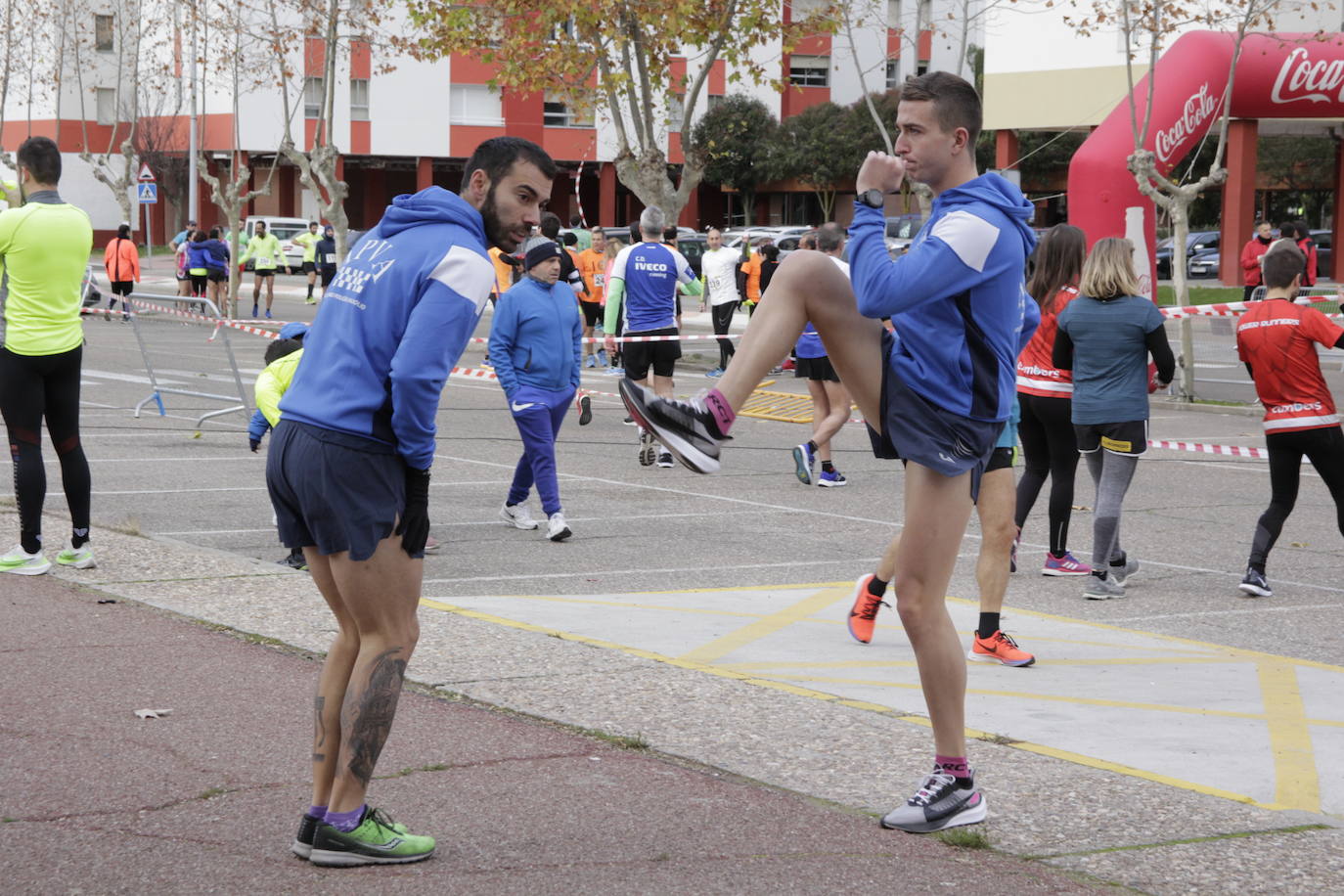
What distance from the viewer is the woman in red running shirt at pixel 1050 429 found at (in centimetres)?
880

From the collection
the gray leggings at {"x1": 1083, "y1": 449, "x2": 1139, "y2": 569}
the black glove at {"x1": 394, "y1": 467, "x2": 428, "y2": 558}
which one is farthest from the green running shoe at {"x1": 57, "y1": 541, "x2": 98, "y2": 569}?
the gray leggings at {"x1": 1083, "y1": 449, "x2": 1139, "y2": 569}

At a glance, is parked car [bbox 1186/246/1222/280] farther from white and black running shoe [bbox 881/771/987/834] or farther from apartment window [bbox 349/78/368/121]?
white and black running shoe [bbox 881/771/987/834]

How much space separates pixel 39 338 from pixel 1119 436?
17.8 feet

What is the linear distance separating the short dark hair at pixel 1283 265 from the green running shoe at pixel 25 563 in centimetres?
631

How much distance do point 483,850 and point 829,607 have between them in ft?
12.8

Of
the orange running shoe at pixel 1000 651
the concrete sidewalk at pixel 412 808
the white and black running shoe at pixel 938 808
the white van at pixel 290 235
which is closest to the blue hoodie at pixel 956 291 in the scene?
the white and black running shoe at pixel 938 808

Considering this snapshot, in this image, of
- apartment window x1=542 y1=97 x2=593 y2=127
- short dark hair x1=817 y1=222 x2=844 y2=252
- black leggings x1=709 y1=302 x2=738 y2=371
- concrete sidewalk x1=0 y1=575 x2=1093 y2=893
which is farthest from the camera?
apartment window x1=542 y1=97 x2=593 y2=127

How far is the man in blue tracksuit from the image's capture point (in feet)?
32.2

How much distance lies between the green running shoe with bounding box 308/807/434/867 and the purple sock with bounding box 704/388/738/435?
1468 mm

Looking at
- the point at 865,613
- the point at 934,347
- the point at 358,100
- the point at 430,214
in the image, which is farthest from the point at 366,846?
the point at 358,100

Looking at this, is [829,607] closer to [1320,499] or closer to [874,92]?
[1320,499]

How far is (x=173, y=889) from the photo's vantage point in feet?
12.7

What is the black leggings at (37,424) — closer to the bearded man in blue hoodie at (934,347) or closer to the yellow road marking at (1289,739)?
the bearded man in blue hoodie at (934,347)

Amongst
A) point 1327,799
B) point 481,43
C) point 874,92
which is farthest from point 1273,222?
point 1327,799
